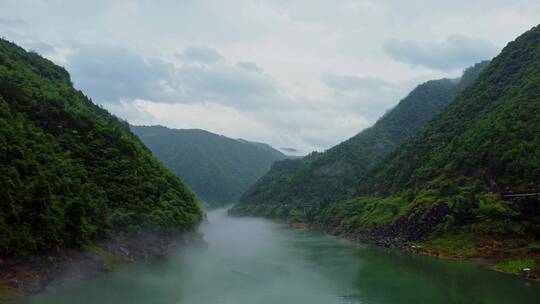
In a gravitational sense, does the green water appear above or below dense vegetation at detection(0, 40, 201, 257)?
below

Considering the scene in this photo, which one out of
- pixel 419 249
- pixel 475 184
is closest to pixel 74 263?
pixel 419 249

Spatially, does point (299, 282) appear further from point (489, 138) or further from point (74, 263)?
point (489, 138)

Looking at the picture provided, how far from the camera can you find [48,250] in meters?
50.3

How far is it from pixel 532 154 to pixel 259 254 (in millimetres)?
44873

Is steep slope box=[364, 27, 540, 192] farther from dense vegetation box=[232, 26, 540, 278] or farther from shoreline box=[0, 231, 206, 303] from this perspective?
shoreline box=[0, 231, 206, 303]

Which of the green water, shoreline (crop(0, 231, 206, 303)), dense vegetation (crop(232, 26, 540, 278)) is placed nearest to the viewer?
shoreline (crop(0, 231, 206, 303))

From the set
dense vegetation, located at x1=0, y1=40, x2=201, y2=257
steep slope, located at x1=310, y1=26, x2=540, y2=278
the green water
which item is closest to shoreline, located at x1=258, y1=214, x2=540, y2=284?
steep slope, located at x1=310, y1=26, x2=540, y2=278

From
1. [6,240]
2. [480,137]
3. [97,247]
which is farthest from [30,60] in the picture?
[480,137]

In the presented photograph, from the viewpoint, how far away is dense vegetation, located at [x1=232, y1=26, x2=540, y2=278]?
71625 mm

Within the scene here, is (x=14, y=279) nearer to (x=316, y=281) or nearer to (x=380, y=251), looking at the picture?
(x=316, y=281)

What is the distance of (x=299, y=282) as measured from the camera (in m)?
56.3

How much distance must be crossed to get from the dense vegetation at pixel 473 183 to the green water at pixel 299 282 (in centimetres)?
755

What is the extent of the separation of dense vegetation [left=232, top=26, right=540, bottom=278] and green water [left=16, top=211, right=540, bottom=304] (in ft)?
24.8

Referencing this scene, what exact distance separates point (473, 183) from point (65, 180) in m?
64.7
